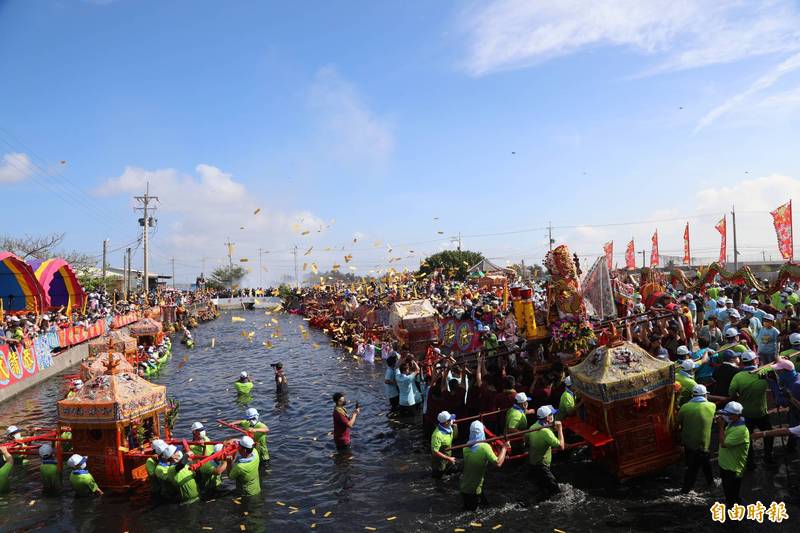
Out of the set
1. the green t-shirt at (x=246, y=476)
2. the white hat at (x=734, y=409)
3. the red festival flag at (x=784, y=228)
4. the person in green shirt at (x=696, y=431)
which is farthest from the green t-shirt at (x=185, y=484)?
the red festival flag at (x=784, y=228)

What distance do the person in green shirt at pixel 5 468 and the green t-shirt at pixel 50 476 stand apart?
64 centimetres

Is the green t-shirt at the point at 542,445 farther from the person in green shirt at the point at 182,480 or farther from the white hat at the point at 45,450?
the white hat at the point at 45,450

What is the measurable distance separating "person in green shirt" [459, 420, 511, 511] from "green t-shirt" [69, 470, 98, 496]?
7.04 metres

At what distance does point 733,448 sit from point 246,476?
814cm

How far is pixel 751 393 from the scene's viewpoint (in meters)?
8.94

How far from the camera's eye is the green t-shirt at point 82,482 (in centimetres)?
969

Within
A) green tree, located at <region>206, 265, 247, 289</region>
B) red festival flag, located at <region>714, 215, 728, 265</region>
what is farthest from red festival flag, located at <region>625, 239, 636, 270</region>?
green tree, located at <region>206, 265, 247, 289</region>

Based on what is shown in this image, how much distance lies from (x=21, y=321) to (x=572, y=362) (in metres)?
25.7

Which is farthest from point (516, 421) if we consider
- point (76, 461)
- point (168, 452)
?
point (76, 461)

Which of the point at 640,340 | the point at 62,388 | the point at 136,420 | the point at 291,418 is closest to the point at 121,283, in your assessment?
the point at 62,388

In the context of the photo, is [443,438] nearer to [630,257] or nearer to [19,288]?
[19,288]

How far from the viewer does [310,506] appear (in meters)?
9.86

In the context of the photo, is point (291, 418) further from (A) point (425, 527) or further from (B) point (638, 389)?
(B) point (638, 389)

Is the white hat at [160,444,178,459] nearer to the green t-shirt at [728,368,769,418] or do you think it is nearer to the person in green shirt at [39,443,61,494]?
the person in green shirt at [39,443,61,494]
